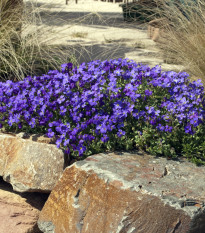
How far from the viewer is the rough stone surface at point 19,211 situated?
9.87ft

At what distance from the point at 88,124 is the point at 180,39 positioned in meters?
2.02

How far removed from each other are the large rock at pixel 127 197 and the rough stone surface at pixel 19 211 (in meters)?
0.33

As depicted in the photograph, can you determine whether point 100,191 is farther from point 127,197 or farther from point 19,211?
point 19,211

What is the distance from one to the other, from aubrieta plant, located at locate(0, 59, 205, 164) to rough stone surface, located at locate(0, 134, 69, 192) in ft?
0.37

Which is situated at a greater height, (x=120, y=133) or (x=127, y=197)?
(x=120, y=133)

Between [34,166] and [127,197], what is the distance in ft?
2.73

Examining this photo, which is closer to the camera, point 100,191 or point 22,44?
point 100,191

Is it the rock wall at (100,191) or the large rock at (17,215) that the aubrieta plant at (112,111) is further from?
the large rock at (17,215)

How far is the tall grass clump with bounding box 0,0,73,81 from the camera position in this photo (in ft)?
13.1

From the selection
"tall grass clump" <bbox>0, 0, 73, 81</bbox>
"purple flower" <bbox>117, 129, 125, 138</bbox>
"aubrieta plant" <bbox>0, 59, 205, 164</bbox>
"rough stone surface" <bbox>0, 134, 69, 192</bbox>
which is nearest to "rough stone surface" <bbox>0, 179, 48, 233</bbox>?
"rough stone surface" <bbox>0, 134, 69, 192</bbox>

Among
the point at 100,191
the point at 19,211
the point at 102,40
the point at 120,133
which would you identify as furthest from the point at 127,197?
the point at 102,40

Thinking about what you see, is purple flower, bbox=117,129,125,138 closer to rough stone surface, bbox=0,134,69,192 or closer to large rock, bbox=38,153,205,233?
large rock, bbox=38,153,205,233

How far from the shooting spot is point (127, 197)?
229 cm

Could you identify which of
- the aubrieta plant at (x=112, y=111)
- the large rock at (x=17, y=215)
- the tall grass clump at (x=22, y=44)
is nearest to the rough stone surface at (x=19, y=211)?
the large rock at (x=17, y=215)
